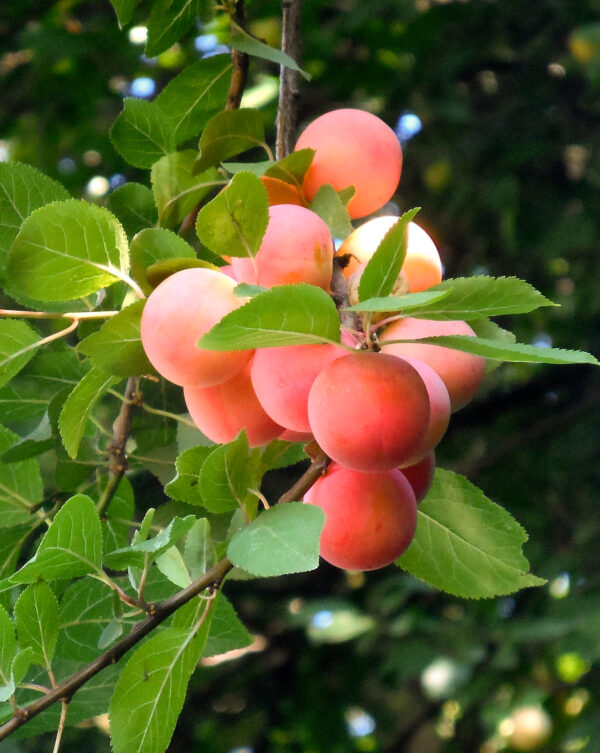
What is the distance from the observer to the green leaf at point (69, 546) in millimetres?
722

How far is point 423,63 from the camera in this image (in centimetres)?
270

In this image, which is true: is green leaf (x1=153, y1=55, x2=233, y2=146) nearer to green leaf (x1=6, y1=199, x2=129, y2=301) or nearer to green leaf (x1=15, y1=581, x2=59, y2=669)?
green leaf (x1=6, y1=199, x2=129, y2=301)

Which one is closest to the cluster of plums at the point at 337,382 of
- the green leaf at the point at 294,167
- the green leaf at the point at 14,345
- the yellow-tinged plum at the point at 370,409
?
the yellow-tinged plum at the point at 370,409

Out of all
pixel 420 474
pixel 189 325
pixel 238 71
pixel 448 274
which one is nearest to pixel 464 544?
pixel 420 474

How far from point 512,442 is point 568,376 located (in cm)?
A: 31

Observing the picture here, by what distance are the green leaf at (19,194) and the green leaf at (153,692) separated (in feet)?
1.43

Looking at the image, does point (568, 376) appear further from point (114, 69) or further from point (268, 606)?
point (114, 69)

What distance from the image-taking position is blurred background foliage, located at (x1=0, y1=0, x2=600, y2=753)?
2.41 meters

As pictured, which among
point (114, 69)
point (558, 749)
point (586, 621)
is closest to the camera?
point (586, 621)

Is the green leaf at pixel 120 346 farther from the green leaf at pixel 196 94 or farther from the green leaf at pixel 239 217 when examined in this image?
the green leaf at pixel 196 94

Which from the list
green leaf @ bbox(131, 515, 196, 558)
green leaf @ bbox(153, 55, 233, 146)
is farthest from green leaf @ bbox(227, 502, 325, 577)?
green leaf @ bbox(153, 55, 233, 146)

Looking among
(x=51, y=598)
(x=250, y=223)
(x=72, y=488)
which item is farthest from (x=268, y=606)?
(x=250, y=223)

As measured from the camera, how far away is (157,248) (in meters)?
0.76

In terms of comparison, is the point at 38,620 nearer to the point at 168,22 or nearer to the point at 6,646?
the point at 6,646
